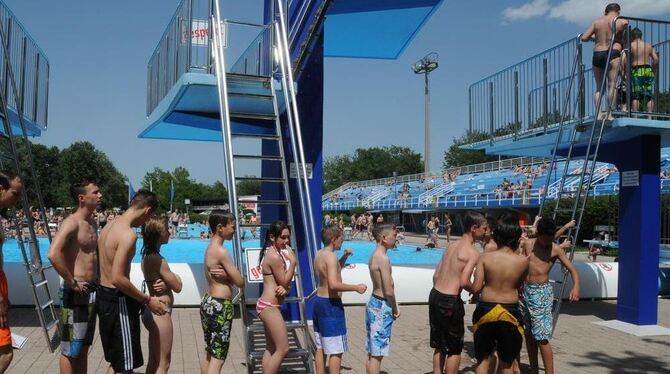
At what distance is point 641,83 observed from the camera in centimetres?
891

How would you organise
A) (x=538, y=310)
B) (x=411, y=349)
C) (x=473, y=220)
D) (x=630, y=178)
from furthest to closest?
(x=630, y=178) → (x=411, y=349) → (x=538, y=310) → (x=473, y=220)

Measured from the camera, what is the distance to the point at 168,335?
5.47m

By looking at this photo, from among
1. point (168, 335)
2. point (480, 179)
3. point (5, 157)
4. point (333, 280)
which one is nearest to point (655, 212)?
point (333, 280)

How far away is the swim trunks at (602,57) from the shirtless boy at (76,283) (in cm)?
731

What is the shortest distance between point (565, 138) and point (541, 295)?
4267 mm

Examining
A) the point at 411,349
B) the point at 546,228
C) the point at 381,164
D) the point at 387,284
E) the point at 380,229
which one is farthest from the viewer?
the point at 381,164

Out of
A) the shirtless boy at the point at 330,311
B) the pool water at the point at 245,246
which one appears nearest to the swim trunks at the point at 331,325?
the shirtless boy at the point at 330,311

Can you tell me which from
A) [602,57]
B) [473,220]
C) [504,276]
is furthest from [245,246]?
→ [504,276]

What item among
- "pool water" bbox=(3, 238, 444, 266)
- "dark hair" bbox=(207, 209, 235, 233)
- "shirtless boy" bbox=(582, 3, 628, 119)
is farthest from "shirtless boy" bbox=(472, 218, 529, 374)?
"pool water" bbox=(3, 238, 444, 266)

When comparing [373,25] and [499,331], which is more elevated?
[373,25]

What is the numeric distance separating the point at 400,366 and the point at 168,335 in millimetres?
2930

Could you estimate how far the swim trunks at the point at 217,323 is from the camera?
17.5ft

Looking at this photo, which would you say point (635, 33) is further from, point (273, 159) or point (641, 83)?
point (273, 159)

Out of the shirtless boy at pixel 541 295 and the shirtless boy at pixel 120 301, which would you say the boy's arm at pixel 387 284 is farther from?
the shirtless boy at pixel 120 301
